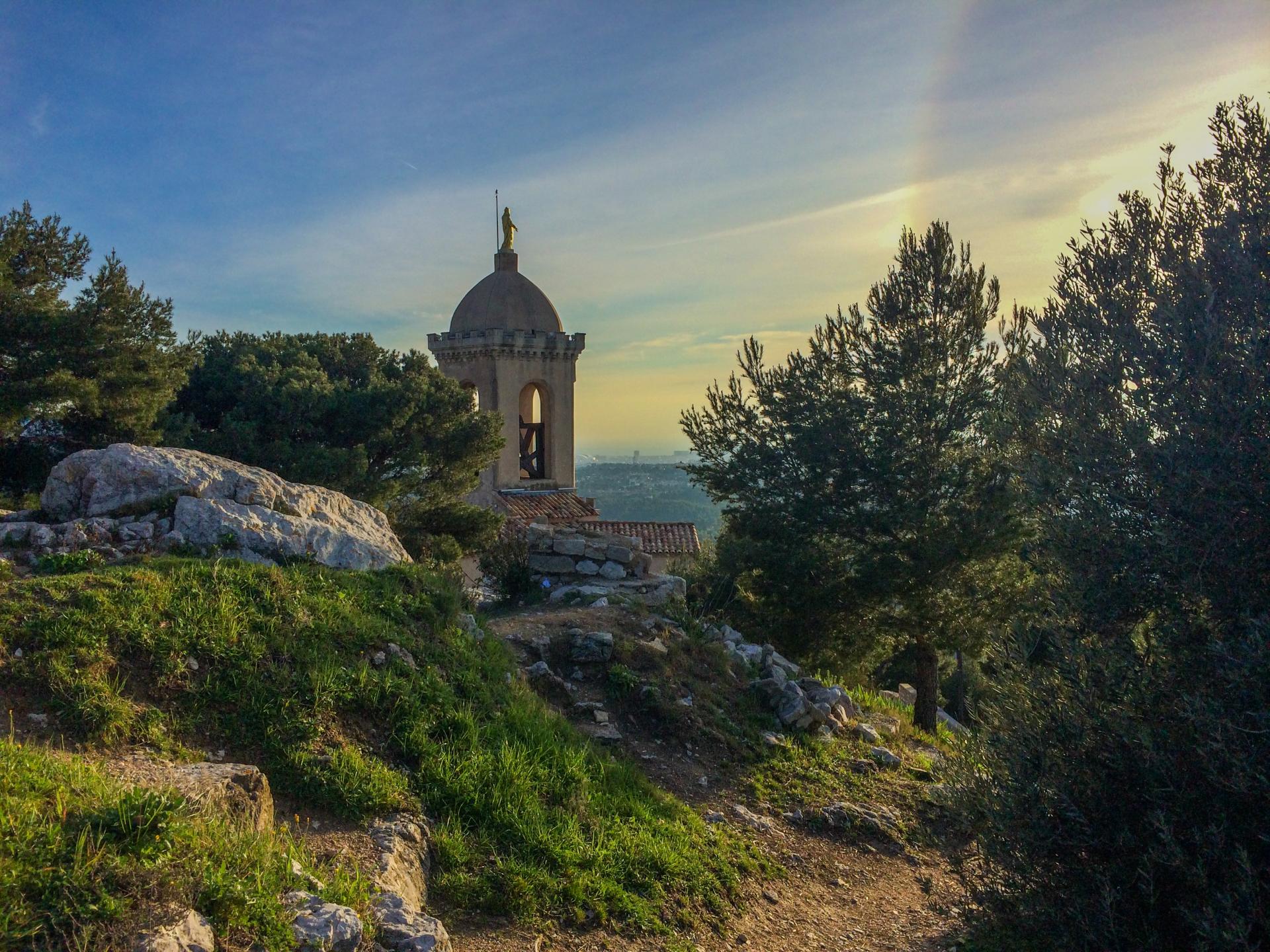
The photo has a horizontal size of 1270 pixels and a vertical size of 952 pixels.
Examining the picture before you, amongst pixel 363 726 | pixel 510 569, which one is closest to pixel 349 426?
pixel 510 569

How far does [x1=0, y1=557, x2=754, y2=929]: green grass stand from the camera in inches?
188

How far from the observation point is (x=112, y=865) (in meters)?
3.09

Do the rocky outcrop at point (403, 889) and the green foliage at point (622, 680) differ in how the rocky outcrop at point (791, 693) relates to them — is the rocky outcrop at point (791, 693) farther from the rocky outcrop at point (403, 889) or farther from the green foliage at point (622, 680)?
the rocky outcrop at point (403, 889)

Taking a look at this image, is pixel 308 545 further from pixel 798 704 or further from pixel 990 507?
pixel 990 507

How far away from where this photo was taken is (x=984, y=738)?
17.8ft

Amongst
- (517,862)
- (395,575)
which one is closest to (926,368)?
(395,575)

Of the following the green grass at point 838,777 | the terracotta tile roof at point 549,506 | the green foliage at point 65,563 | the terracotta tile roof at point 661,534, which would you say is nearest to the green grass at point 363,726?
the green foliage at point 65,563

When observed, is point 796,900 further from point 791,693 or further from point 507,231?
point 507,231

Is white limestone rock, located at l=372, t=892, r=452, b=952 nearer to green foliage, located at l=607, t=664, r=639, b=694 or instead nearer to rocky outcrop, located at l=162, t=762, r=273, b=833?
rocky outcrop, located at l=162, t=762, r=273, b=833

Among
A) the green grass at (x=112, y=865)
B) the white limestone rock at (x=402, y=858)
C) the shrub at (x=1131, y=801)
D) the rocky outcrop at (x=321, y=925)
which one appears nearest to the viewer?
the green grass at (x=112, y=865)

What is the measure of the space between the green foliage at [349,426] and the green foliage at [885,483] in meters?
7.46

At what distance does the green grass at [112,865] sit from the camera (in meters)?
2.89

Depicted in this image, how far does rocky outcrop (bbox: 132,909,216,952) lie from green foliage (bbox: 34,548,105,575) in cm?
421

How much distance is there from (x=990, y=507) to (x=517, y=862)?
10223 millimetres
